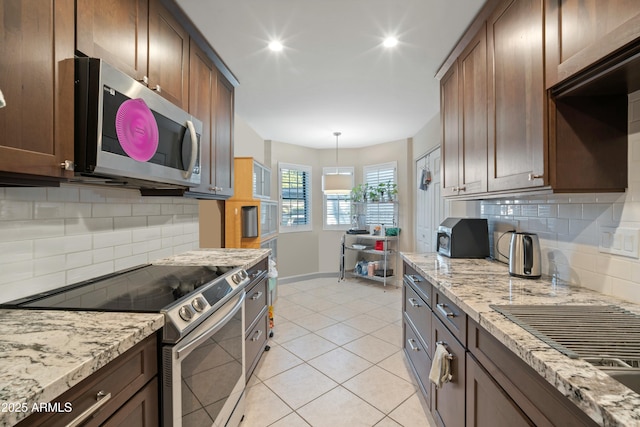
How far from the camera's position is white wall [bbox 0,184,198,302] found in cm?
112

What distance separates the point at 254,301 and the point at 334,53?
1.97 metres

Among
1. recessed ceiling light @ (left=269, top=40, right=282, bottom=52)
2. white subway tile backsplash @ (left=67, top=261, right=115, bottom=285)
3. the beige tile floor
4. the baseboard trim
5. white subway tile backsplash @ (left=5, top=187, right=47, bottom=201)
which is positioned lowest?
the beige tile floor

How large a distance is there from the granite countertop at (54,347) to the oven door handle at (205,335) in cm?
13

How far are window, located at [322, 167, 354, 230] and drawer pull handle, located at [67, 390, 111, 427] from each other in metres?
4.64

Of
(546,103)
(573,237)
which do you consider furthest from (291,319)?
(546,103)

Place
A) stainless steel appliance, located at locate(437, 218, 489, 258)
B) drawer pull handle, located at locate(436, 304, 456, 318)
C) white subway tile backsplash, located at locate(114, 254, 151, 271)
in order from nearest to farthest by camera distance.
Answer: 1. drawer pull handle, located at locate(436, 304, 456, 318)
2. white subway tile backsplash, located at locate(114, 254, 151, 271)
3. stainless steel appliance, located at locate(437, 218, 489, 258)

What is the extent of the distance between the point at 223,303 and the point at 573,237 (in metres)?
1.77

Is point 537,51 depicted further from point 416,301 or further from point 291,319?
point 291,319

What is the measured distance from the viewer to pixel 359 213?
527 centimetres

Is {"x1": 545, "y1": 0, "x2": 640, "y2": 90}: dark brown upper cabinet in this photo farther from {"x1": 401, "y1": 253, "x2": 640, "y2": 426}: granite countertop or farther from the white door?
the white door

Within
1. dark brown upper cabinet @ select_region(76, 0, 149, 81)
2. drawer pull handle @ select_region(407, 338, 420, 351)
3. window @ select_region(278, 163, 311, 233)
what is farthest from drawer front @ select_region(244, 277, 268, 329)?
window @ select_region(278, 163, 311, 233)

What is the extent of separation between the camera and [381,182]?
199 inches

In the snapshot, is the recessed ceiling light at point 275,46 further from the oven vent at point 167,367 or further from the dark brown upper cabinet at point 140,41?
the oven vent at point 167,367

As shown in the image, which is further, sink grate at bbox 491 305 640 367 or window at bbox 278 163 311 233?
window at bbox 278 163 311 233
